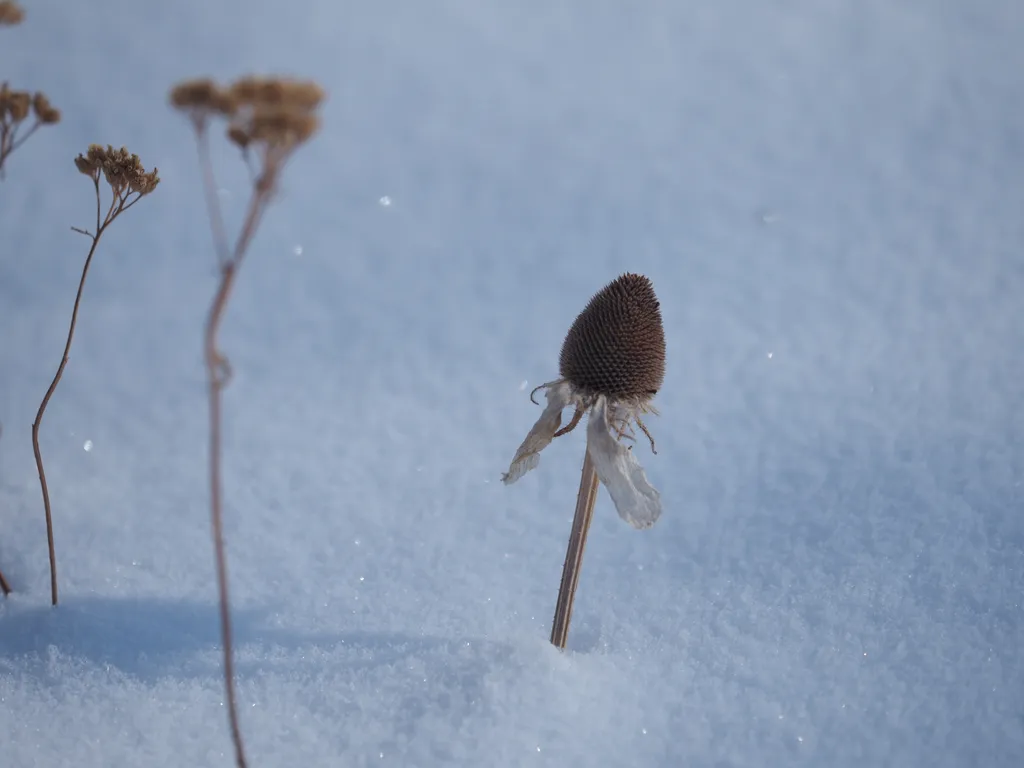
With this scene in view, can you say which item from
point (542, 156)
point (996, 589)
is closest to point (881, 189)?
point (542, 156)

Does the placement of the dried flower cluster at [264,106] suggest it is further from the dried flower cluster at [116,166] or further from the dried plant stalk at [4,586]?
the dried plant stalk at [4,586]

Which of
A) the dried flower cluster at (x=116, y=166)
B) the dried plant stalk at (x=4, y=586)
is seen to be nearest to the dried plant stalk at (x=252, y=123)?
the dried flower cluster at (x=116, y=166)

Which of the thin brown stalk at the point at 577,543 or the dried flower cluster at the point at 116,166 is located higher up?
the dried flower cluster at the point at 116,166

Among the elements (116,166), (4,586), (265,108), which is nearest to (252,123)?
(265,108)

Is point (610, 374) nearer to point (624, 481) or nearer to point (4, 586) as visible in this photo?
point (624, 481)

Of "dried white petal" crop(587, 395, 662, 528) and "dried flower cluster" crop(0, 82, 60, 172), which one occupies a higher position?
"dried flower cluster" crop(0, 82, 60, 172)

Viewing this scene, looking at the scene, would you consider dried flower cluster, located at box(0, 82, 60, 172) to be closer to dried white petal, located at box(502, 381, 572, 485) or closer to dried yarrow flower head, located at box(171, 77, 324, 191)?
dried yarrow flower head, located at box(171, 77, 324, 191)

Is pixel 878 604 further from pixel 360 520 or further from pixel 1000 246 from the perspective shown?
pixel 1000 246

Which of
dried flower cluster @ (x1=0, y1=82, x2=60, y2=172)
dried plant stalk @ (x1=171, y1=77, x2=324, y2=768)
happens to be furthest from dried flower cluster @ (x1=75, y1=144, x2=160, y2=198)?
dried plant stalk @ (x1=171, y1=77, x2=324, y2=768)
